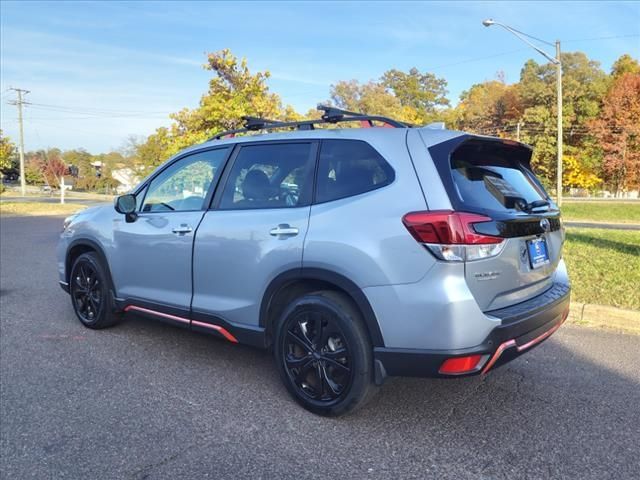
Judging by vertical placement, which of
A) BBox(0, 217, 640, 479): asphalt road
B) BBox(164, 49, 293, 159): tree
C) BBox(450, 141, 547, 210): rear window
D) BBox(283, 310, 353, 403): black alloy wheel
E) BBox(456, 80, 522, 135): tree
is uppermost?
BBox(456, 80, 522, 135): tree

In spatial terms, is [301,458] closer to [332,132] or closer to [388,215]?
[388,215]

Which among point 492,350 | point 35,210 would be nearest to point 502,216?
point 492,350

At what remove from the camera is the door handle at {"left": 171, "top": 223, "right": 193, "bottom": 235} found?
385cm

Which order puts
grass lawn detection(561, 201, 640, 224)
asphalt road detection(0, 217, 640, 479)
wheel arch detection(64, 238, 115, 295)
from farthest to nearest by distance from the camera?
grass lawn detection(561, 201, 640, 224)
wheel arch detection(64, 238, 115, 295)
asphalt road detection(0, 217, 640, 479)

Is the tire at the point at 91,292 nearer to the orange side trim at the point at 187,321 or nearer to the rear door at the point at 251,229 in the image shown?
the orange side trim at the point at 187,321

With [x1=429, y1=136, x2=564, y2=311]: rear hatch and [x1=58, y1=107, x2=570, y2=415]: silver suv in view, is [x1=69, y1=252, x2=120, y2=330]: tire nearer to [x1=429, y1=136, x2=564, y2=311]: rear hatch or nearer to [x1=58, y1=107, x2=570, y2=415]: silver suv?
[x1=58, y1=107, x2=570, y2=415]: silver suv

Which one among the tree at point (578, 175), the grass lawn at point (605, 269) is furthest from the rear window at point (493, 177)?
the tree at point (578, 175)

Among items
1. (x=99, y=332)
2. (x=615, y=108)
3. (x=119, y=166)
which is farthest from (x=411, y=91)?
(x=99, y=332)

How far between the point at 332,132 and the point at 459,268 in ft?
4.29

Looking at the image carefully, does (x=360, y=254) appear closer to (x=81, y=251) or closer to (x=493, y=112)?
(x=81, y=251)

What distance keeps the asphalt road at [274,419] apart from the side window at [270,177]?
1.34m

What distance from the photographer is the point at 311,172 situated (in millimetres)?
3318

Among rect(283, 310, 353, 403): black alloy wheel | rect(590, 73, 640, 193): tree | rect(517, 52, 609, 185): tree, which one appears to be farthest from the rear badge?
rect(590, 73, 640, 193): tree

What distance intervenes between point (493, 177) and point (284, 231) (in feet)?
4.45
